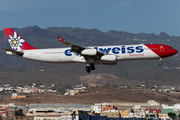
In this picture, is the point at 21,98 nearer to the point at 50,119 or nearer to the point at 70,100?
the point at 70,100

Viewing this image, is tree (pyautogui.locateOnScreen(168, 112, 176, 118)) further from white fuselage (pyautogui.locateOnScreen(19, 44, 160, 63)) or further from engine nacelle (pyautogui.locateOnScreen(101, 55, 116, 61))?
engine nacelle (pyautogui.locateOnScreen(101, 55, 116, 61))

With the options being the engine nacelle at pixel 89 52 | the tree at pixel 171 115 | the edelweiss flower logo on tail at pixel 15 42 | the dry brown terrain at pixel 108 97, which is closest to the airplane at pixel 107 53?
the engine nacelle at pixel 89 52

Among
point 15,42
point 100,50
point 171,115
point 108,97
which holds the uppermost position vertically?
point 15,42

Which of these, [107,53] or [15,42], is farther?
[15,42]

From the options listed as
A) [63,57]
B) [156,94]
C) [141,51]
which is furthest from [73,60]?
Answer: [156,94]

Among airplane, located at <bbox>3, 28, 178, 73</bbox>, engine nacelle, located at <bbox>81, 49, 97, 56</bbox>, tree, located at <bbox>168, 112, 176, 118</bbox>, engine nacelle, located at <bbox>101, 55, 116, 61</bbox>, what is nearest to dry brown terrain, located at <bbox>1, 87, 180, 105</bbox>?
tree, located at <bbox>168, 112, 176, 118</bbox>

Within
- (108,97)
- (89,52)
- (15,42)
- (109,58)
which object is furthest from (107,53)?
(108,97)

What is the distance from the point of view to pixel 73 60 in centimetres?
6306

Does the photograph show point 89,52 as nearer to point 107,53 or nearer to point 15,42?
point 107,53

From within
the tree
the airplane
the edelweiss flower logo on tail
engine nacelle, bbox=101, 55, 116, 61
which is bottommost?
the tree

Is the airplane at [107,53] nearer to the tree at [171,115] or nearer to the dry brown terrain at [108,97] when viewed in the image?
the tree at [171,115]

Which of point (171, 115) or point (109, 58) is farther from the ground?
point (109, 58)

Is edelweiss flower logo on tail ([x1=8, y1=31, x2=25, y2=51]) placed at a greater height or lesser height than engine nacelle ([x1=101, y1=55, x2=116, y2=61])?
greater

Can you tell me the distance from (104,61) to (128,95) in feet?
424
